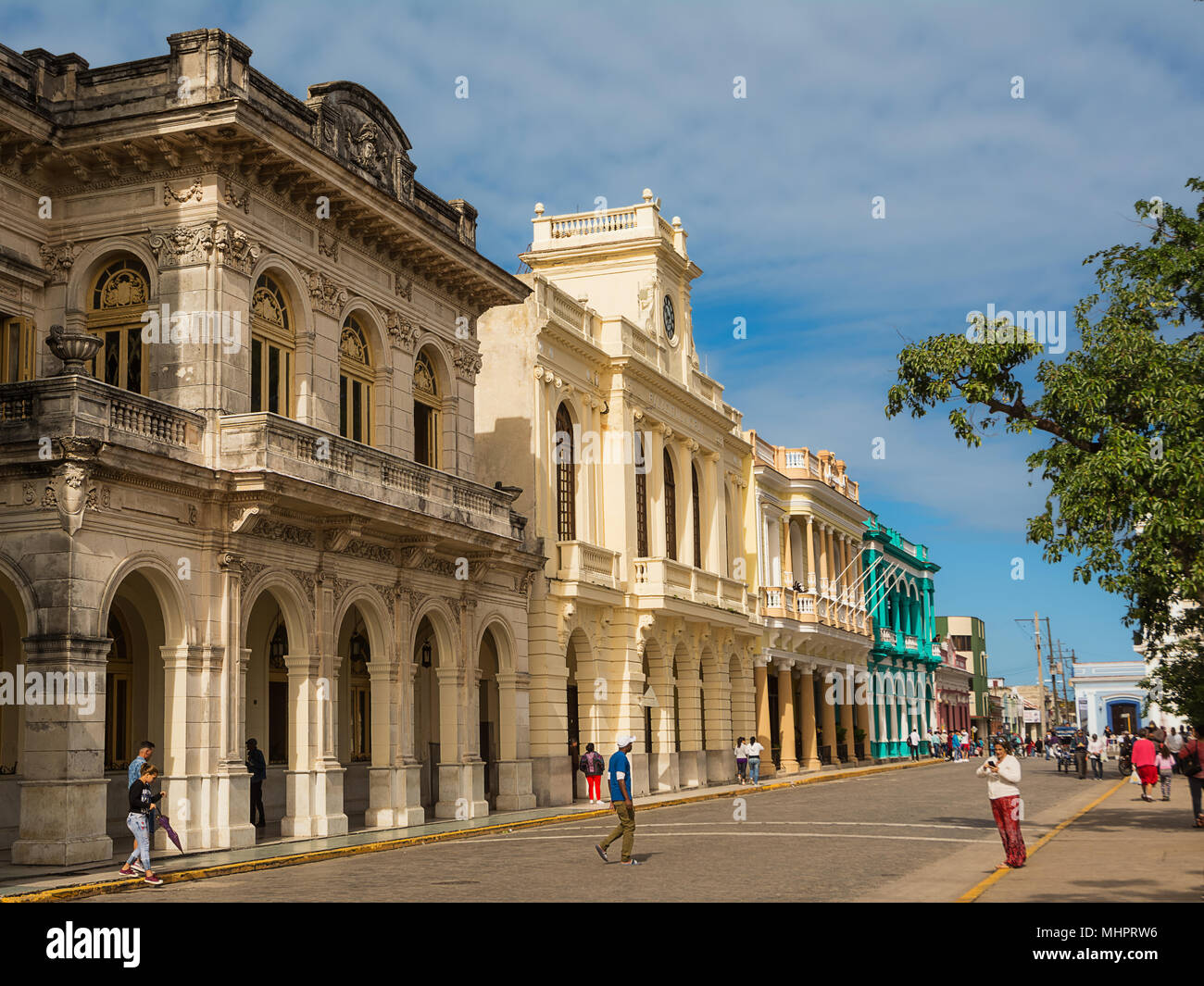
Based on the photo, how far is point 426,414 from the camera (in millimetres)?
29547

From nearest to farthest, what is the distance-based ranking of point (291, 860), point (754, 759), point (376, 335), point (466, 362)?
1. point (291, 860)
2. point (376, 335)
3. point (466, 362)
4. point (754, 759)

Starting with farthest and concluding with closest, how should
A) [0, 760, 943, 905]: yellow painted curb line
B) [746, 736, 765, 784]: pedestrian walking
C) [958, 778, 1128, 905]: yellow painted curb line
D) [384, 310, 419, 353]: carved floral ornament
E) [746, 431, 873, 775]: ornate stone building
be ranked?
[746, 431, 873, 775]: ornate stone building, [746, 736, 765, 784]: pedestrian walking, [384, 310, 419, 353]: carved floral ornament, [0, 760, 943, 905]: yellow painted curb line, [958, 778, 1128, 905]: yellow painted curb line

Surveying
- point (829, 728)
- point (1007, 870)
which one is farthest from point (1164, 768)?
point (829, 728)

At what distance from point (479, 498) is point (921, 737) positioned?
170ft

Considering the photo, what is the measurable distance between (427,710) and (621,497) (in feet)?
30.9

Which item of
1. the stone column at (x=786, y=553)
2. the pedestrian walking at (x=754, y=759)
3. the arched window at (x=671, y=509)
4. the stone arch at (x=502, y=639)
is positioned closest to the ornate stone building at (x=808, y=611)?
the stone column at (x=786, y=553)

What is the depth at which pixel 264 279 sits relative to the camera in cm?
2403

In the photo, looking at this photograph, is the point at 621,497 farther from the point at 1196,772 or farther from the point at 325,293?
the point at 1196,772

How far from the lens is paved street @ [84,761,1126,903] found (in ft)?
49.8

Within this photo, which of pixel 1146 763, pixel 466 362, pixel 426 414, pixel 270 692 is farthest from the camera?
pixel 1146 763

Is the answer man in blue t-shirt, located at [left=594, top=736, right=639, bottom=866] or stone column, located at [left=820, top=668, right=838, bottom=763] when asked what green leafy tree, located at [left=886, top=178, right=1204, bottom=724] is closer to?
man in blue t-shirt, located at [left=594, top=736, right=639, bottom=866]

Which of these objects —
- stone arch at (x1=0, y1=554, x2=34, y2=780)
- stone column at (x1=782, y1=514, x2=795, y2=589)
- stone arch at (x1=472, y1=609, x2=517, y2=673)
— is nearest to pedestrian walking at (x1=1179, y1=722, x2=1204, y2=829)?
stone arch at (x1=472, y1=609, x2=517, y2=673)

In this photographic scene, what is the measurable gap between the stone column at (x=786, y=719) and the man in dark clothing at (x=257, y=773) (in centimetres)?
2803
